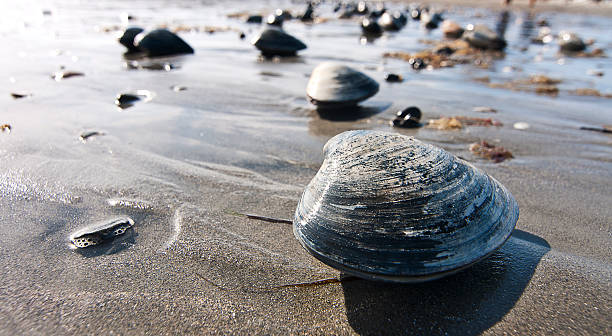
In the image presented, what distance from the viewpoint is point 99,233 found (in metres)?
1.71

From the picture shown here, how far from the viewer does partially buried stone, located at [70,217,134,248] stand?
5.52 feet

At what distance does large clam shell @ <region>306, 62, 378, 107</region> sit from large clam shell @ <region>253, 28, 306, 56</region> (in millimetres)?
2961

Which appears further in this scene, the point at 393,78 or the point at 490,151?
the point at 393,78

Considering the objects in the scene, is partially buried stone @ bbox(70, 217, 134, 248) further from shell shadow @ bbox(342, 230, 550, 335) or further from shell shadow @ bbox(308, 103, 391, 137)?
shell shadow @ bbox(308, 103, 391, 137)

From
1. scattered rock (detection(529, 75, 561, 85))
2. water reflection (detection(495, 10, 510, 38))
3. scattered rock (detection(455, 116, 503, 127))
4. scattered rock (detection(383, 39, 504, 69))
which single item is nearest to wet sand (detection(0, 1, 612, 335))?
scattered rock (detection(455, 116, 503, 127))

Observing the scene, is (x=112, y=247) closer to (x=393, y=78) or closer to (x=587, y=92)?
(x=393, y=78)

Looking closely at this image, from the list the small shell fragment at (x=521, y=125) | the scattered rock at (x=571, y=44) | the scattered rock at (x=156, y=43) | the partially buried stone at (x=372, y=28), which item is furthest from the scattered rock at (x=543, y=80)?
the partially buried stone at (x=372, y=28)

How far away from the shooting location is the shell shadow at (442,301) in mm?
1278

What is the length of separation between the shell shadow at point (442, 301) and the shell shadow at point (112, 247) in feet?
3.34

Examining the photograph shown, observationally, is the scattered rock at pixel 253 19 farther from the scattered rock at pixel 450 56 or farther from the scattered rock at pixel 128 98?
the scattered rock at pixel 128 98

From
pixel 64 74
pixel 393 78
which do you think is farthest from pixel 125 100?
pixel 393 78

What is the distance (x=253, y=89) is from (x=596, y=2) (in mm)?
28384

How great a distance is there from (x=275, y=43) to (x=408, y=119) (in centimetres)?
397

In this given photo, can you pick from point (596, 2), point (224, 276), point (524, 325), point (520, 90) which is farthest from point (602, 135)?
point (596, 2)
